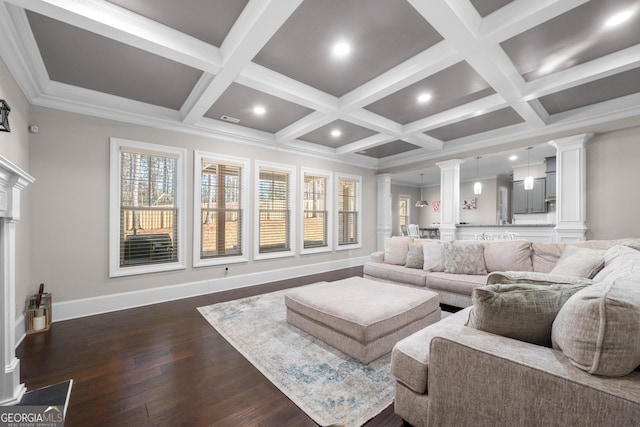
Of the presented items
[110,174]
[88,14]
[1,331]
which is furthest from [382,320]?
[110,174]

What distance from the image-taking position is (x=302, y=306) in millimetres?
2676

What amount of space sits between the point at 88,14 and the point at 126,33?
0.24 m

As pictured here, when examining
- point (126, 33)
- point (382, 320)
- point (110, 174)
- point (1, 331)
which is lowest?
point (382, 320)

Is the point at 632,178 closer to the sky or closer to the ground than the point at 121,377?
closer to the sky

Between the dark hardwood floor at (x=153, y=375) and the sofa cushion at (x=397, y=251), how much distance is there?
285cm

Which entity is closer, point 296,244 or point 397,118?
point 397,118

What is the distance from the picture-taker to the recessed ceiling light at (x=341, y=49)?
2561 mm

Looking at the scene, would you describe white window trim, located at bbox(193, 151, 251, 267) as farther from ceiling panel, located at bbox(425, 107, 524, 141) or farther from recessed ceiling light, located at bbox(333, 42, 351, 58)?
ceiling panel, located at bbox(425, 107, 524, 141)

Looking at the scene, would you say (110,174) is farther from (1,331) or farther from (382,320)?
(382,320)

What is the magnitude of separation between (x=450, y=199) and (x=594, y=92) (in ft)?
8.50

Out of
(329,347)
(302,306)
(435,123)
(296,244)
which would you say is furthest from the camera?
(296,244)

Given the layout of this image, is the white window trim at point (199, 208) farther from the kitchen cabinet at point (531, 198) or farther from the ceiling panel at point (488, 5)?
the kitchen cabinet at point (531, 198)

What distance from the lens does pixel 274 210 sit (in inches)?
209

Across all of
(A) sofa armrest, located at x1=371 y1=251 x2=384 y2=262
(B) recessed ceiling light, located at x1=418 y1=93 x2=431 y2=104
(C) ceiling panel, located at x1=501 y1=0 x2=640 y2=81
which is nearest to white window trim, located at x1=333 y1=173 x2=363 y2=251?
(A) sofa armrest, located at x1=371 y1=251 x2=384 y2=262
